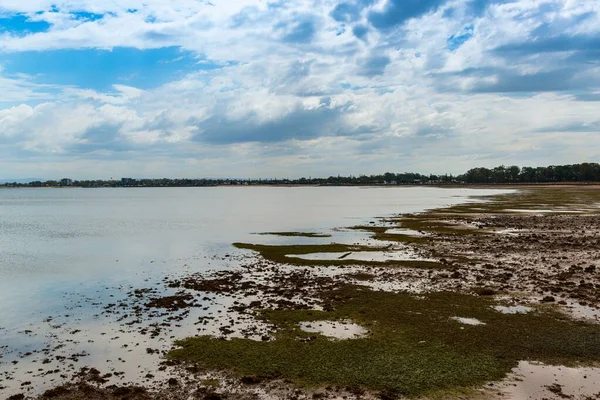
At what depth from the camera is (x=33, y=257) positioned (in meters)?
37.9

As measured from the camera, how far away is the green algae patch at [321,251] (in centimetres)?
3056

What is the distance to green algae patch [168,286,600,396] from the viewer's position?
42.9 ft

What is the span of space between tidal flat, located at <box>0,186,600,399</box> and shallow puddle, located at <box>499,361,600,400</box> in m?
0.05

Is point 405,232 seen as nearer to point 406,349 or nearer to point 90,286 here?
point 90,286

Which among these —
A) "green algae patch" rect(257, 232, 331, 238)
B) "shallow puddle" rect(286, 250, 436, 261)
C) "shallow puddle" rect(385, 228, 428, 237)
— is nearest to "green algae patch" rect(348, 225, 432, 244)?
"shallow puddle" rect(385, 228, 428, 237)

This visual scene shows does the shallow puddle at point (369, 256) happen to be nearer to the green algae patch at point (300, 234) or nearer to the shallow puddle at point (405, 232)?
the shallow puddle at point (405, 232)

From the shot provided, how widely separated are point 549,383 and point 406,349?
418 centimetres

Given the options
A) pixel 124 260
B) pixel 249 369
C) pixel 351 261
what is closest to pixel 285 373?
pixel 249 369

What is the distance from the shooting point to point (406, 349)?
590 inches

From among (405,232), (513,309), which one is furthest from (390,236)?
(513,309)

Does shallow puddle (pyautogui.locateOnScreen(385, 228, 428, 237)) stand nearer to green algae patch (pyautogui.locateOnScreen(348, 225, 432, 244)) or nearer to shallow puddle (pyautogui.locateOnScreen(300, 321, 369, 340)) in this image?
green algae patch (pyautogui.locateOnScreen(348, 225, 432, 244))

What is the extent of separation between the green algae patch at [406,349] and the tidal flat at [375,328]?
56 millimetres

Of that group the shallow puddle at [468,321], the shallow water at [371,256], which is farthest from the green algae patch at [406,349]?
the shallow water at [371,256]

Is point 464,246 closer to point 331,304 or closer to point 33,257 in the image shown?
point 331,304
